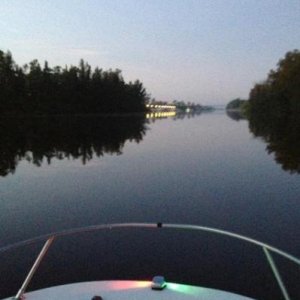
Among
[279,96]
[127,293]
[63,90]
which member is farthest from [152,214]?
[63,90]

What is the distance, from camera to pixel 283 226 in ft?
33.1

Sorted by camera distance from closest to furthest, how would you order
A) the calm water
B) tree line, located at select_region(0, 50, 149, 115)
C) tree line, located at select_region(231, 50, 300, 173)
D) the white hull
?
the white hull < the calm water < tree line, located at select_region(231, 50, 300, 173) < tree line, located at select_region(0, 50, 149, 115)

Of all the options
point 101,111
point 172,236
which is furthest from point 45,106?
point 172,236

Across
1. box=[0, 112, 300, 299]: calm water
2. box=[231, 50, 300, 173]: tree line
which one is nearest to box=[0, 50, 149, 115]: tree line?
box=[231, 50, 300, 173]: tree line

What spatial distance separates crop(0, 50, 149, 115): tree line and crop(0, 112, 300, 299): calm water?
56.8 m

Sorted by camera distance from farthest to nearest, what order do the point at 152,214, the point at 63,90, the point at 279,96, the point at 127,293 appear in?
the point at 63,90, the point at 279,96, the point at 152,214, the point at 127,293

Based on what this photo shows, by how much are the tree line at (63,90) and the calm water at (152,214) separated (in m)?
56.8

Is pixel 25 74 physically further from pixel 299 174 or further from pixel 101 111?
pixel 299 174

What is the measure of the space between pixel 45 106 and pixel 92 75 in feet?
84.4

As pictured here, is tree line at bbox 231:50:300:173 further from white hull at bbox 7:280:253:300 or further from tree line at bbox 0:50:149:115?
white hull at bbox 7:280:253:300

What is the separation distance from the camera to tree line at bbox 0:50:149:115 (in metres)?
74.7

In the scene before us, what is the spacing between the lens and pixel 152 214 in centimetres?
1139

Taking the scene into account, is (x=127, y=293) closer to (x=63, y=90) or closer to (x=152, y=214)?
(x=152, y=214)

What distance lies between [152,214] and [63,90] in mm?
85610
